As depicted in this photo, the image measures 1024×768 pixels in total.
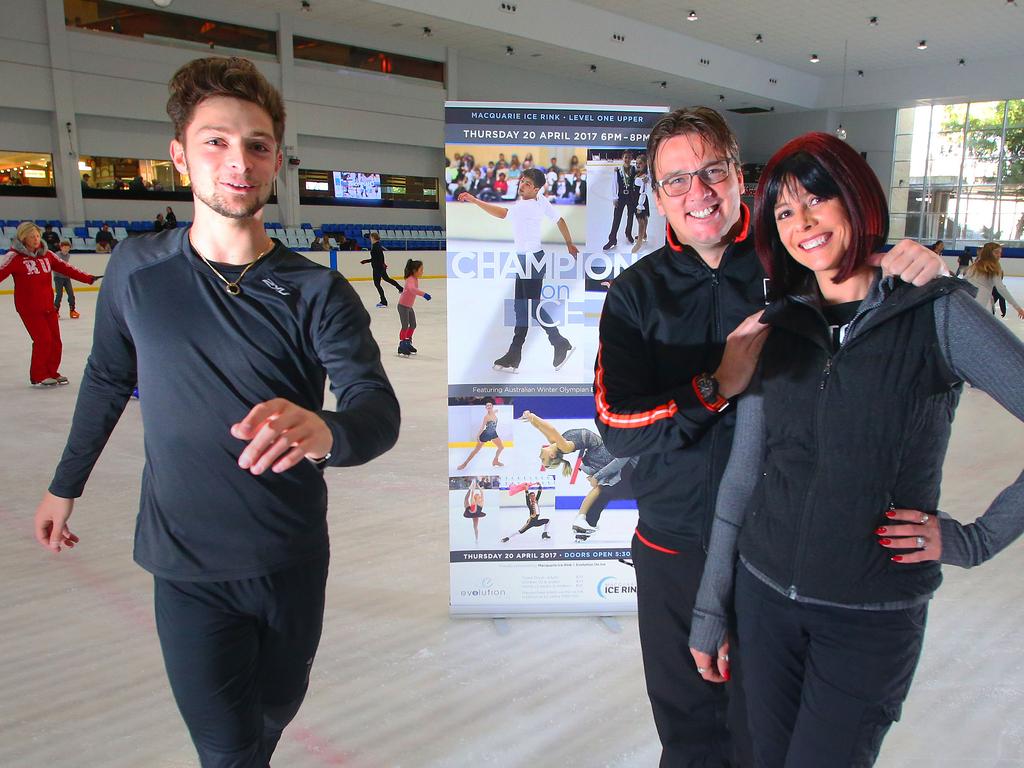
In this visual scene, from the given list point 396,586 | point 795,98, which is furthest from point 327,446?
point 795,98

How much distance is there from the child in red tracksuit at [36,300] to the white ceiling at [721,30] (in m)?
12.2

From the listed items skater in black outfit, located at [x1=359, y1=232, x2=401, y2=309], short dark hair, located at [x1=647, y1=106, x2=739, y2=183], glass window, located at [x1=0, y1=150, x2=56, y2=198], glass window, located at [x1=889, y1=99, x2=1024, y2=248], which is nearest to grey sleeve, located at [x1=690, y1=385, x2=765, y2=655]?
short dark hair, located at [x1=647, y1=106, x2=739, y2=183]

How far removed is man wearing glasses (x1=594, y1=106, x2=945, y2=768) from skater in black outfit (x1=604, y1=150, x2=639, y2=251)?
43.4 inches

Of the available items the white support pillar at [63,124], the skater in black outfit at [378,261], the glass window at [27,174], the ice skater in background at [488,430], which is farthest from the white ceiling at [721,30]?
the ice skater in background at [488,430]

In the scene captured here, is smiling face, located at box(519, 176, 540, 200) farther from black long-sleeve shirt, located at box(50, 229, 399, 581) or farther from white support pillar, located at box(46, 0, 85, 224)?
white support pillar, located at box(46, 0, 85, 224)

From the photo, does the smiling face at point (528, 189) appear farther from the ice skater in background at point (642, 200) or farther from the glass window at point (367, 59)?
the glass window at point (367, 59)

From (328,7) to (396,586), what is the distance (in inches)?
745

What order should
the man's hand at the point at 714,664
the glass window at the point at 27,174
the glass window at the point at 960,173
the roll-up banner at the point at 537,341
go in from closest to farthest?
1. the man's hand at the point at 714,664
2. the roll-up banner at the point at 537,341
3. the glass window at the point at 27,174
4. the glass window at the point at 960,173

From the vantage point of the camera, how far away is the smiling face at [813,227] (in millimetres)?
1302

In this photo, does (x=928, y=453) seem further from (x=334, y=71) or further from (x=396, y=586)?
(x=334, y=71)

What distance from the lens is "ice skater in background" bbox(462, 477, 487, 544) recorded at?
120 inches

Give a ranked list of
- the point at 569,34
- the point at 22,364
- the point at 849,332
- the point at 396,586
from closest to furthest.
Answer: the point at 849,332, the point at 396,586, the point at 22,364, the point at 569,34

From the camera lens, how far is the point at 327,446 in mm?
1229

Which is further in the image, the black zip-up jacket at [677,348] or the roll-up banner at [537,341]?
the roll-up banner at [537,341]
